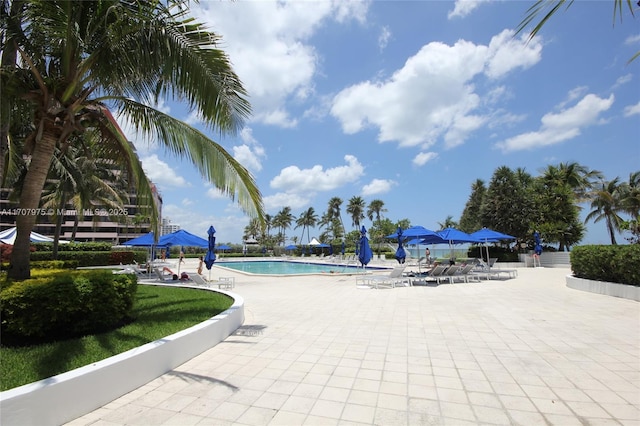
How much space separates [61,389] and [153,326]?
2.37m

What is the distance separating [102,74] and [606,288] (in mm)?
13470

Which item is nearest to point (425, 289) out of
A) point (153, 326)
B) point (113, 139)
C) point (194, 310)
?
point (194, 310)

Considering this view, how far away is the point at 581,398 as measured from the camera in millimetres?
3307

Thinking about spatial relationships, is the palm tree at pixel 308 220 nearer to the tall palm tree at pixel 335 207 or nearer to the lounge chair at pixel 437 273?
the tall palm tree at pixel 335 207

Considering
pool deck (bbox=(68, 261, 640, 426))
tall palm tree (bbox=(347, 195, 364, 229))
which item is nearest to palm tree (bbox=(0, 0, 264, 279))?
pool deck (bbox=(68, 261, 640, 426))

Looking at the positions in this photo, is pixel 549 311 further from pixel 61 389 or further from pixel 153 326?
pixel 61 389

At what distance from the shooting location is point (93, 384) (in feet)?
10.4

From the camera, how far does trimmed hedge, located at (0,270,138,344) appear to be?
3982 millimetres

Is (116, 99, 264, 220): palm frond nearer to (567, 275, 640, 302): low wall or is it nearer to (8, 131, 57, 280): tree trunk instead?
(8, 131, 57, 280): tree trunk

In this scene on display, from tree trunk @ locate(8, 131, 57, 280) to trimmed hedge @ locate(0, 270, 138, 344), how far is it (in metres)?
0.29

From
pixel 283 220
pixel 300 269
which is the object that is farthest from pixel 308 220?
pixel 300 269

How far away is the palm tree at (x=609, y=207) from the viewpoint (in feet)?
93.4

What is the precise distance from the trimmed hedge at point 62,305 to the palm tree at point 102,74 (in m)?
0.97

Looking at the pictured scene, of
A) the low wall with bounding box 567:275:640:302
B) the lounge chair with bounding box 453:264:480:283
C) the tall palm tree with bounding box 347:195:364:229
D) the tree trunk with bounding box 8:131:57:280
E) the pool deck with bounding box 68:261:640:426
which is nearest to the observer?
the pool deck with bounding box 68:261:640:426
